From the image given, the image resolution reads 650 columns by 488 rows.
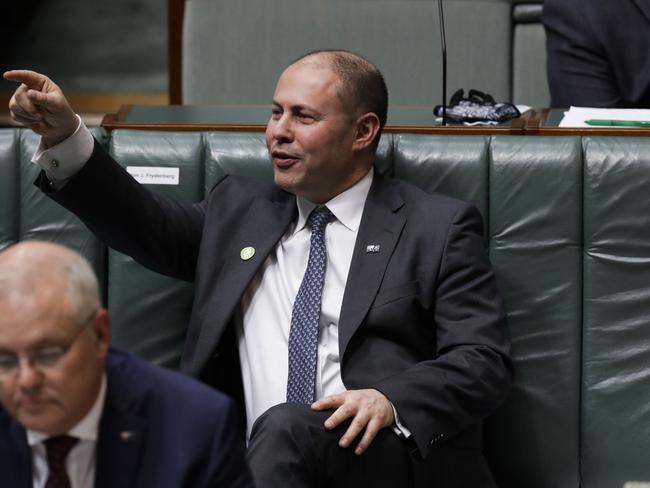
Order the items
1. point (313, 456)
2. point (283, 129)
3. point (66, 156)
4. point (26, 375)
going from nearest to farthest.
→ point (26, 375), point (313, 456), point (66, 156), point (283, 129)

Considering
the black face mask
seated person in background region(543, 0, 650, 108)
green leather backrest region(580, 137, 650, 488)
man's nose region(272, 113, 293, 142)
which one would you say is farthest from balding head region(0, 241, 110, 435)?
seated person in background region(543, 0, 650, 108)

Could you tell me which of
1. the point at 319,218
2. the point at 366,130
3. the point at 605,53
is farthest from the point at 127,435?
the point at 605,53

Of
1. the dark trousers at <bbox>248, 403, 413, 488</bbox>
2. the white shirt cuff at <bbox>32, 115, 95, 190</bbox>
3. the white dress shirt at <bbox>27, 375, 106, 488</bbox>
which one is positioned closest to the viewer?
the white dress shirt at <bbox>27, 375, 106, 488</bbox>

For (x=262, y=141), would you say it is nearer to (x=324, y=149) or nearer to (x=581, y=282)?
(x=324, y=149)

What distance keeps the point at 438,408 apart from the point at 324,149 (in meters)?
0.51

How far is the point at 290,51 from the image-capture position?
377 centimetres

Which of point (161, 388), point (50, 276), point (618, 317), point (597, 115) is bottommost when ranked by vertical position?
point (618, 317)

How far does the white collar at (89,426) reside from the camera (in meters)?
1.38

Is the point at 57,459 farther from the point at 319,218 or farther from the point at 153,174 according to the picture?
the point at 153,174

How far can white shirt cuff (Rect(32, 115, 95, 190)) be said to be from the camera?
2158 millimetres

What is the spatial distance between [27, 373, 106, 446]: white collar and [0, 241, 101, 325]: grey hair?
120mm

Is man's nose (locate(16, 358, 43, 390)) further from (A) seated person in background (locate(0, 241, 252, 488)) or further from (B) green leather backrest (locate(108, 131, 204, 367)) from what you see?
(B) green leather backrest (locate(108, 131, 204, 367))

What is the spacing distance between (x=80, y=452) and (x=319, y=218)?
3.16ft

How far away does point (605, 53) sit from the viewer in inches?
116
